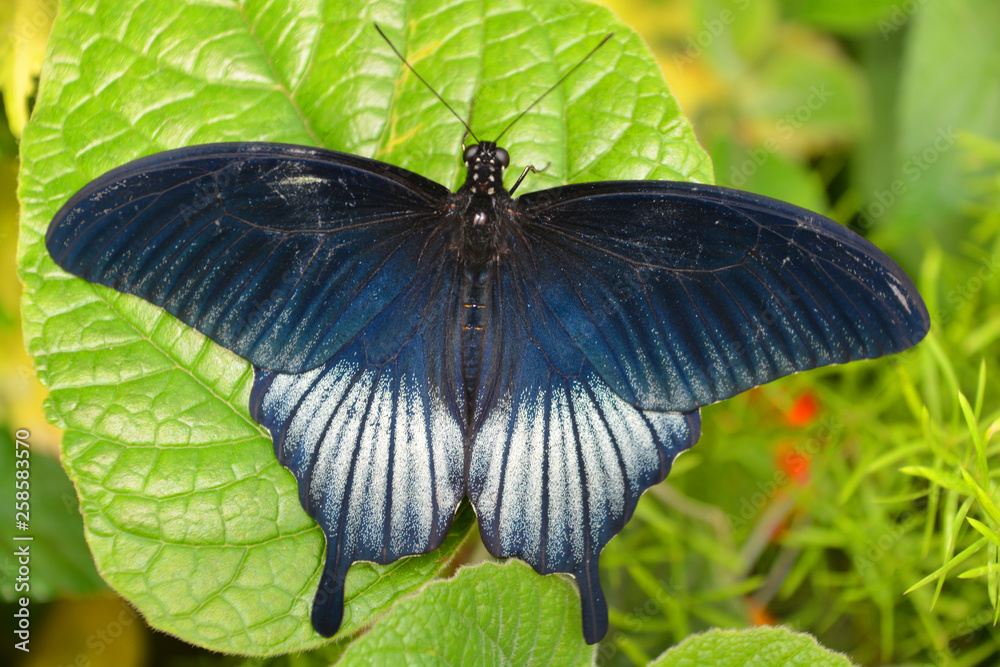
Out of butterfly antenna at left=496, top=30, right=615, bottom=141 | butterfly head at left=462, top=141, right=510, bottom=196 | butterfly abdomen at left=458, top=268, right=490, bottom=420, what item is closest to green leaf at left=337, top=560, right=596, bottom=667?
butterfly abdomen at left=458, top=268, right=490, bottom=420

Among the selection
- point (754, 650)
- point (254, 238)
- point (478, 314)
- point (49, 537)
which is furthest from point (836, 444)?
point (49, 537)

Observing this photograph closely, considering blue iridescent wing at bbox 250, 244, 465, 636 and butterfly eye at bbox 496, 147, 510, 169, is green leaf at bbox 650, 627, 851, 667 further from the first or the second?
butterfly eye at bbox 496, 147, 510, 169

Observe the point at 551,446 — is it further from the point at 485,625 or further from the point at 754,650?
the point at 754,650

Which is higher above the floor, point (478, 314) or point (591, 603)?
point (478, 314)

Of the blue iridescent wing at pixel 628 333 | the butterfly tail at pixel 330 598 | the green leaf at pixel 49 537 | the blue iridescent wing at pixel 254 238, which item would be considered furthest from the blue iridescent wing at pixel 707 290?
the green leaf at pixel 49 537

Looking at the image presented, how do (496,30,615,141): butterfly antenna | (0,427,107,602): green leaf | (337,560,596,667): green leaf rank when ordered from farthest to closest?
(0,427,107,602): green leaf < (496,30,615,141): butterfly antenna < (337,560,596,667): green leaf

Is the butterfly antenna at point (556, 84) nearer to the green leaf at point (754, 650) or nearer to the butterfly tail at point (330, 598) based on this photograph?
the butterfly tail at point (330, 598)
